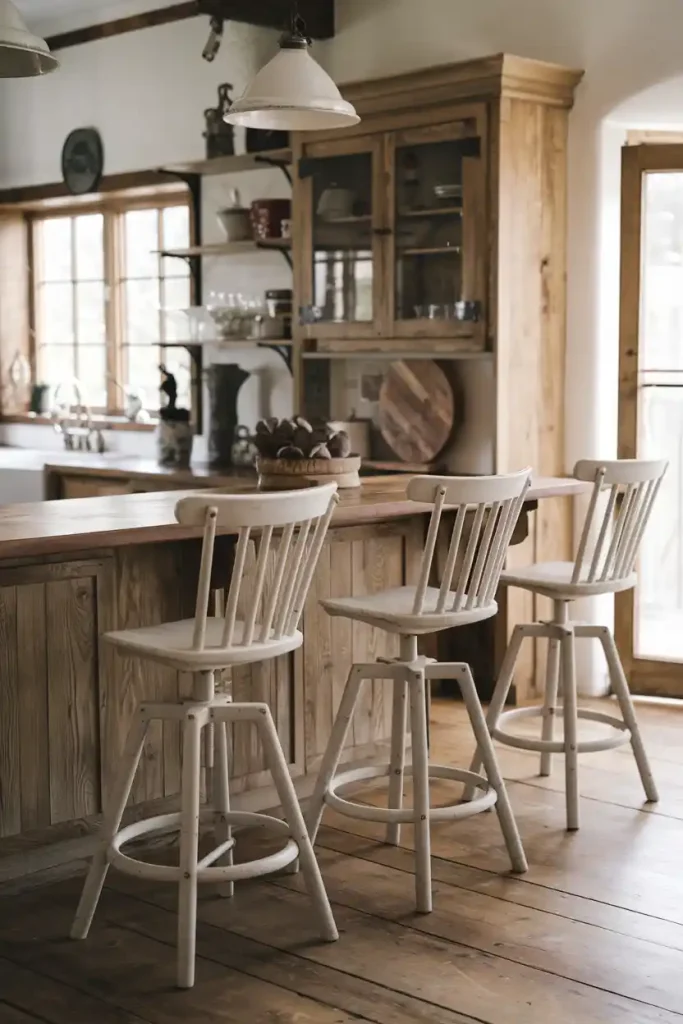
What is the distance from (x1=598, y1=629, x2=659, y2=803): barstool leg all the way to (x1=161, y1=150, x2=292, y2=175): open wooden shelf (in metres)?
2.64

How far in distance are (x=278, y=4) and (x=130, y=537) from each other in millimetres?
3141

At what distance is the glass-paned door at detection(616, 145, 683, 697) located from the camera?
4867mm

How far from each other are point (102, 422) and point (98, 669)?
3.78m

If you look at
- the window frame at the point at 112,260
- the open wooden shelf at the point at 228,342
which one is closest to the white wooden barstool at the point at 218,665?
the open wooden shelf at the point at 228,342

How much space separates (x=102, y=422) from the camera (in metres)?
6.92

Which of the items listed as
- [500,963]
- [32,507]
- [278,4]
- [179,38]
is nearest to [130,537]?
[32,507]


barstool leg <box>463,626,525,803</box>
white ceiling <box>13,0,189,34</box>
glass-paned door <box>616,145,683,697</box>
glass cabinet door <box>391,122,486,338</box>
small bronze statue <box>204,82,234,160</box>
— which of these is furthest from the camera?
white ceiling <box>13,0,189,34</box>

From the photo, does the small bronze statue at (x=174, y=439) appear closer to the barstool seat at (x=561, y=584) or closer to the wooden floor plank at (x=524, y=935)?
the barstool seat at (x=561, y=584)

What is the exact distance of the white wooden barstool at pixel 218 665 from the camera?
2.64m

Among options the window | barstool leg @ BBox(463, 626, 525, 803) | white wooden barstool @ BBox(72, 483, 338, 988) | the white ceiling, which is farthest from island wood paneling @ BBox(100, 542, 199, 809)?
the white ceiling

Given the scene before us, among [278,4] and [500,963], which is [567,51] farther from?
[500,963]

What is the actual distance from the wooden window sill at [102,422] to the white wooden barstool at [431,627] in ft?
11.7

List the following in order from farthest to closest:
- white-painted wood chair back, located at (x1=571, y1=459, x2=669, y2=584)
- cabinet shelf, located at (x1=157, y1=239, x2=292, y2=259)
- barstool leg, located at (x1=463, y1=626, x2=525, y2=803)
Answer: cabinet shelf, located at (x1=157, y1=239, x2=292, y2=259) < barstool leg, located at (x1=463, y1=626, x2=525, y2=803) < white-painted wood chair back, located at (x1=571, y1=459, x2=669, y2=584)

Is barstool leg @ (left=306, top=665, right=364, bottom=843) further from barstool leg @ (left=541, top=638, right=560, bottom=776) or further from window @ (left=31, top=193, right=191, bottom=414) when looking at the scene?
window @ (left=31, top=193, right=191, bottom=414)
